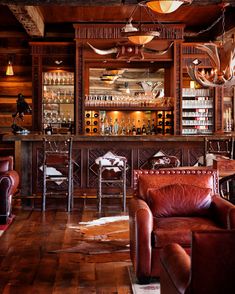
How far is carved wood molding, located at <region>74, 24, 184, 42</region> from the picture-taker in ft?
34.6

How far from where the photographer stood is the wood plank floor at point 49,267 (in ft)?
15.1

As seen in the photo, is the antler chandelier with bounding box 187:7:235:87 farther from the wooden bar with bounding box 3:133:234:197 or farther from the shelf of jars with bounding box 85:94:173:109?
the shelf of jars with bounding box 85:94:173:109

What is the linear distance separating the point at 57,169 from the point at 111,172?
92 centimetres

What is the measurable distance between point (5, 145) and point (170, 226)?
26.3 feet

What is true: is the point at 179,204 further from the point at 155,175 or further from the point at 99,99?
the point at 99,99

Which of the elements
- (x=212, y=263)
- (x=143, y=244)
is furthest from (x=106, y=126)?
(x=212, y=263)

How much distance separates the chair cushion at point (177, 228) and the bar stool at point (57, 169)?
3591 mm

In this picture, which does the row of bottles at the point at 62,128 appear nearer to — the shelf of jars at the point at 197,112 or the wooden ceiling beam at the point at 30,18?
the wooden ceiling beam at the point at 30,18

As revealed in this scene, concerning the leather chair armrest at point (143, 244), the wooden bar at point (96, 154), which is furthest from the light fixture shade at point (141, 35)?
the leather chair armrest at point (143, 244)

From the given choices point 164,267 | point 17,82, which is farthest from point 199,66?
point 164,267

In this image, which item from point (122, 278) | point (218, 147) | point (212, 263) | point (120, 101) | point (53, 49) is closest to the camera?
point (212, 263)

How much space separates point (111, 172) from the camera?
856 cm

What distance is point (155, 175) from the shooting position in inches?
212

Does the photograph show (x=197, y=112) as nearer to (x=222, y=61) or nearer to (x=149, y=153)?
(x=149, y=153)
